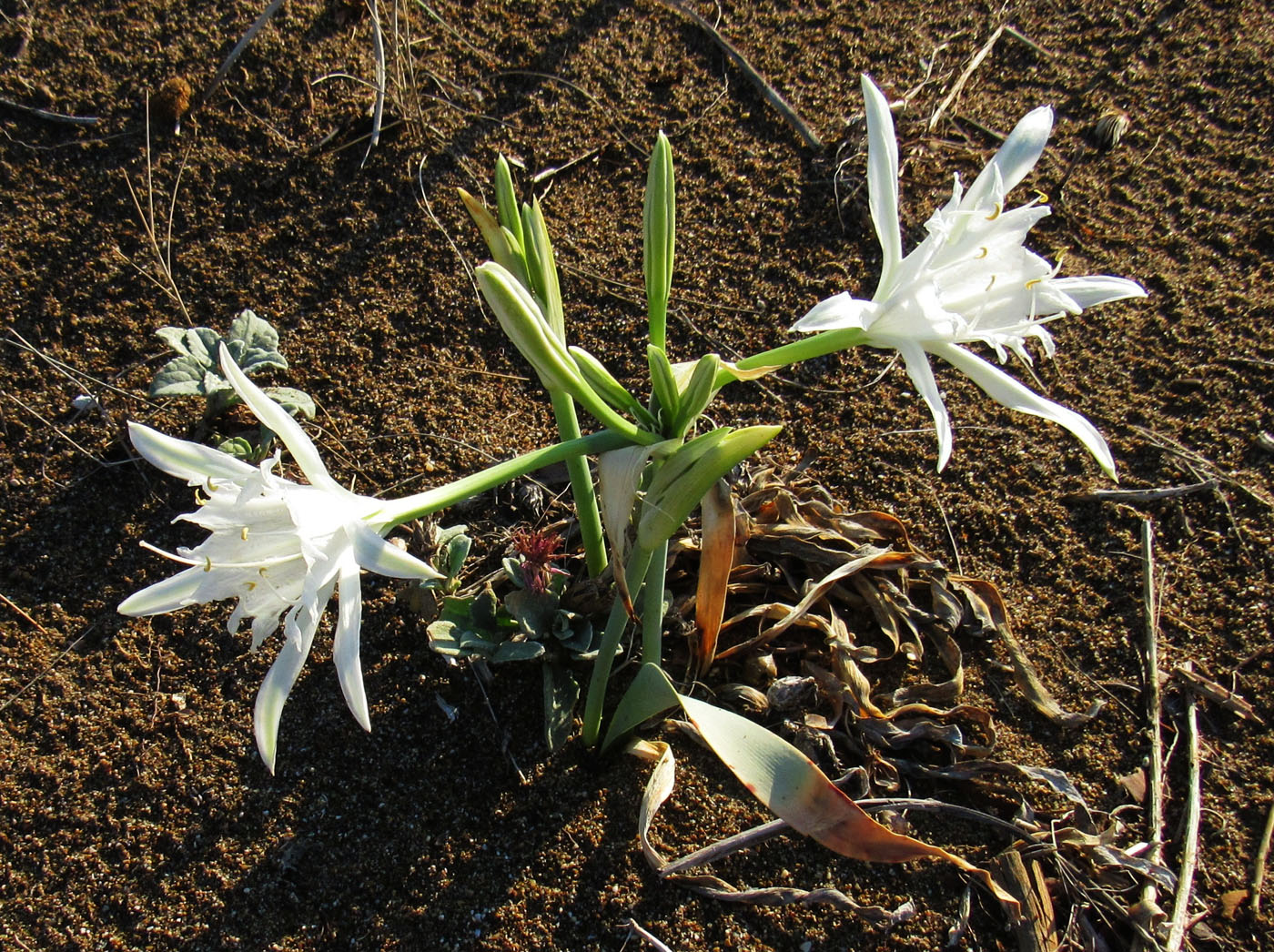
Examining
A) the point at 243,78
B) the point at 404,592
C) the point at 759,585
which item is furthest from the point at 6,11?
the point at 759,585

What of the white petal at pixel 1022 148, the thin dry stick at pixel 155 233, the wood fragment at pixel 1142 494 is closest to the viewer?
the white petal at pixel 1022 148

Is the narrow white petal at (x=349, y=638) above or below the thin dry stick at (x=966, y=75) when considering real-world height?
below

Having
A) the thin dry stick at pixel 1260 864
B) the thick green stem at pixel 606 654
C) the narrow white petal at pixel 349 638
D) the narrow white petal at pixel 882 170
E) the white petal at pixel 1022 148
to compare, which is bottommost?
the narrow white petal at pixel 349 638

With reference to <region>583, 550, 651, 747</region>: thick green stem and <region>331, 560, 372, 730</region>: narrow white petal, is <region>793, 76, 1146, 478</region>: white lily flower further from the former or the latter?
<region>331, 560, 372, 730</region>: narrow white petal

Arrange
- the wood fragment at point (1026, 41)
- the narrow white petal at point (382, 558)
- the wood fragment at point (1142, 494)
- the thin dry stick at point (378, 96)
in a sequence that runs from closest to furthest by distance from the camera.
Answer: the narrow white petal at point (382, 558), the wood fragment at point (1142, 494), the thin dry stick at point (378, 96), the wood fragment at point (1026, 41)

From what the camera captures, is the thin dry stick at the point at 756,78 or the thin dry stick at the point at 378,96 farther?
the thin dry stick at the point at 756,78

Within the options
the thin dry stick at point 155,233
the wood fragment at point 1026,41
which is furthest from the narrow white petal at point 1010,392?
the wood fragment at point 1026,41

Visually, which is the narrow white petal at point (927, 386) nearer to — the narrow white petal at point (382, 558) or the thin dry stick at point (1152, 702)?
the narrow white petal at point (382, 558)

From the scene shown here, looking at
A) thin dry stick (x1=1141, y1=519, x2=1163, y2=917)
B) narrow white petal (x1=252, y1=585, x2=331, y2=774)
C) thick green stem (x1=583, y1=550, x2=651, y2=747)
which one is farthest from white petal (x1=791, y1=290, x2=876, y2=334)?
thin dry stick (x1=1141, y1=519, x2=1163, y2=917)
